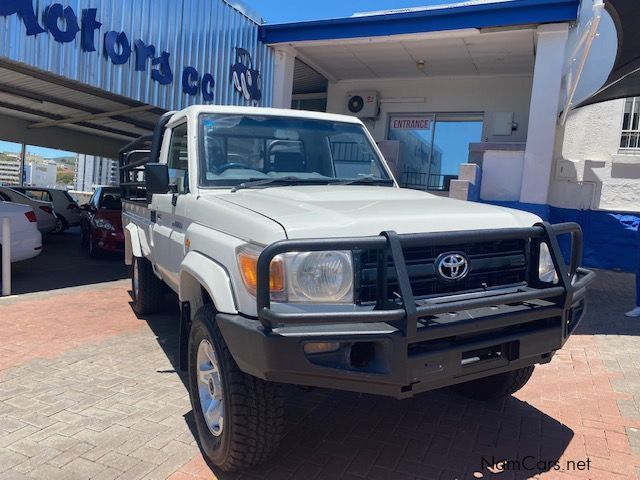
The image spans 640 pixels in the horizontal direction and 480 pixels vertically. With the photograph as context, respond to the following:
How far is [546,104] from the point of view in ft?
29.6

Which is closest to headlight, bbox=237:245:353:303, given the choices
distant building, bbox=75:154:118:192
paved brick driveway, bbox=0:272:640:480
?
paved brick driveway, bbox=0:272:640:480

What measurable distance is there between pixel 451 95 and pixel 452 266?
11118mm

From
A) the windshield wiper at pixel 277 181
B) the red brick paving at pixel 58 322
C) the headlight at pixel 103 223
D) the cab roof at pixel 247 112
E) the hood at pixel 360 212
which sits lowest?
A: the red brick paving at pixel 58 322

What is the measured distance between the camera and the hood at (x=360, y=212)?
99.8 inches

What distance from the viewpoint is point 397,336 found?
231 centimetres

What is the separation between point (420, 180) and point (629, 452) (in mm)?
10336

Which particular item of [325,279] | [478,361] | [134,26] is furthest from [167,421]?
[134,26]

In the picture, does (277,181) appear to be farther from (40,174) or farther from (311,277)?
(40,174)

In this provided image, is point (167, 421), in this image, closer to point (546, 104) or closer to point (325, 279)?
point (325, 279)

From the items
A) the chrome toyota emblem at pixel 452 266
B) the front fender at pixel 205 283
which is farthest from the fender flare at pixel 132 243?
the chrome toyota emblem at pixel 452 266

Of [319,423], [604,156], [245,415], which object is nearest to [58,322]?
[319,423]

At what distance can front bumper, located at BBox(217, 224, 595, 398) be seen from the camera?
2.31m

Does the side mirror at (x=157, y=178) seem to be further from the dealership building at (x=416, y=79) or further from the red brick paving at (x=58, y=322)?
the dealership building at (x=416, y=79)

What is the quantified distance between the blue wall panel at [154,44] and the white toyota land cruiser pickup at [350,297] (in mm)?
5270
